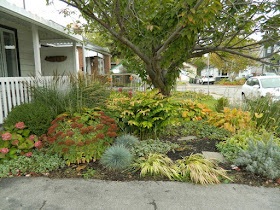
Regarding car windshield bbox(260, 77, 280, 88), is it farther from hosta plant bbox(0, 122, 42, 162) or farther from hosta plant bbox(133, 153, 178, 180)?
hosta plant bbox(0, 122, 42, 162)

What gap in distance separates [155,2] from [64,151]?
10.3ft

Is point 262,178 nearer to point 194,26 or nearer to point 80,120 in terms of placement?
point 194,26

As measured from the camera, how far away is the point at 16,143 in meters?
3.36

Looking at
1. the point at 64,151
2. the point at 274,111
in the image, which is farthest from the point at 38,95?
the point at 274,111

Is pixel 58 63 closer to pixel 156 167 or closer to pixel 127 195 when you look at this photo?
pixel 156 167

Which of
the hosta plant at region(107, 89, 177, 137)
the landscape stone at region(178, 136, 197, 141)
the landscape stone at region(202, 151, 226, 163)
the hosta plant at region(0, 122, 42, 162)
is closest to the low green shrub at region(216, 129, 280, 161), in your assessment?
the landscape stone at region(202, 151, 226, 163)

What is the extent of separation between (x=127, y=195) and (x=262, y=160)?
198 centimetres

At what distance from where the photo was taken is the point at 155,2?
388 centimetres

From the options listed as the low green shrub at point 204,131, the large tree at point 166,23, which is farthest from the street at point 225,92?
the large tree at point 166,23

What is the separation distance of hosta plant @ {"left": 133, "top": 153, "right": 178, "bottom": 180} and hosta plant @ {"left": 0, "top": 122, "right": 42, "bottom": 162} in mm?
1776

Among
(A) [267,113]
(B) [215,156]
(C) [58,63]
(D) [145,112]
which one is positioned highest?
(C) [58,63]

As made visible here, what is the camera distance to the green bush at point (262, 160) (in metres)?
2.80

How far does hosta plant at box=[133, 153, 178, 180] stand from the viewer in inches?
113

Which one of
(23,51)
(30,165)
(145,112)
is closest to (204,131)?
(145,112)
